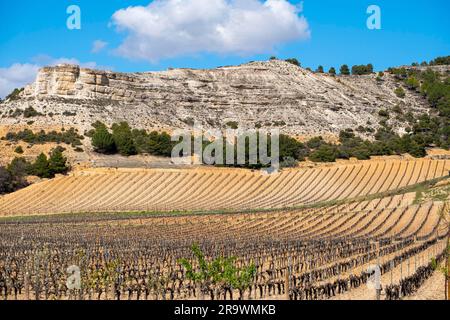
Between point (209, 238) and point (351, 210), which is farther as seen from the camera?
point (351, 210)

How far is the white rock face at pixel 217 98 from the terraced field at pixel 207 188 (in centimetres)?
2657

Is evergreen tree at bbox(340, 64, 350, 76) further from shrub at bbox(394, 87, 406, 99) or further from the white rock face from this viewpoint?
shrub at bbox(394, 87, 406, 99)

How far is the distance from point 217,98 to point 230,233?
79826 millimetres

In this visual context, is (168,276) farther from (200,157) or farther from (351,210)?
(200,157)

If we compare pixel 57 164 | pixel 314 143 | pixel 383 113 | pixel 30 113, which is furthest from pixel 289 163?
pixel 383 113

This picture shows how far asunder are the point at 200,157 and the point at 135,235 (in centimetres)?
4281

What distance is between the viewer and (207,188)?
76000mm

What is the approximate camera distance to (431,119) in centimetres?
12319

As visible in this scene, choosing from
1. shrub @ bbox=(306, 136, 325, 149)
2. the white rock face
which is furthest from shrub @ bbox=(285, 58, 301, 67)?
shrub @ bbox=(306, 136, 325, 149)

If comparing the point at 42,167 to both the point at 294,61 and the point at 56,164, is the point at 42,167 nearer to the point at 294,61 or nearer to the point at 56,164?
the point at 56,164

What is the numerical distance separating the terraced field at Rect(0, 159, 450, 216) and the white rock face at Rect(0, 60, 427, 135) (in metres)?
26.6

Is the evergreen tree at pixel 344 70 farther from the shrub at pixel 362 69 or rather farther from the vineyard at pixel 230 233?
the vineyard at pixel 230 233
